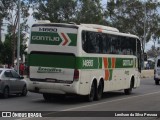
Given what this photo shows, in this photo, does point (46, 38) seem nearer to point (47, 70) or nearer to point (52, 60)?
point (52, 60)

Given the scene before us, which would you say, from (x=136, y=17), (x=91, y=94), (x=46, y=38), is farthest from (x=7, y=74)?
(x=136, y=17)

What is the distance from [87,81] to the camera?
2016 centimetres


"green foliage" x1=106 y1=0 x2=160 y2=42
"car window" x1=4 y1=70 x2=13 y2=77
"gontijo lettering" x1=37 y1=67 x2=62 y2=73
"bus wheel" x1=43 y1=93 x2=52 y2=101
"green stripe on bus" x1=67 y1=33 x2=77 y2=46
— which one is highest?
"green foliage" x1=106 y1=0 x2=160 y2=42

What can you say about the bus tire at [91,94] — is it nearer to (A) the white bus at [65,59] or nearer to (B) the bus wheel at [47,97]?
(A) the white bus at [65,59]

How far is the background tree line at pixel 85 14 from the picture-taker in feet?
146

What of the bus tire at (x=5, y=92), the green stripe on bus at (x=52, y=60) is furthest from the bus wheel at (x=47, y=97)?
the green stripe on bus at (x=52, y=60)

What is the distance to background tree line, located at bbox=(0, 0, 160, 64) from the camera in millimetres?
44362

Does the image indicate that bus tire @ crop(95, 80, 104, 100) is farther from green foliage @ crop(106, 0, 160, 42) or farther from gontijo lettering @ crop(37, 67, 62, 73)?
green foliage @ crop(106, 0, 160, 42)

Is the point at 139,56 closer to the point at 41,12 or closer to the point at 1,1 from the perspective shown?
the point at 1,1

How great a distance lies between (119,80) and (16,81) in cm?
548

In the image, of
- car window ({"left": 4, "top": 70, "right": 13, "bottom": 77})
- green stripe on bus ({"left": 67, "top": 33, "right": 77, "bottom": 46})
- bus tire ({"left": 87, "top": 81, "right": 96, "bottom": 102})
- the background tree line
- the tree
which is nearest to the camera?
green stripe on bus ({"left": 67, "top": 33, "right": 77, "bottom": 46})

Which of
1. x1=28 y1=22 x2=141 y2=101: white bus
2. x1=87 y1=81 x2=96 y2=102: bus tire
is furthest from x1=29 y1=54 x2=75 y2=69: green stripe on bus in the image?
x1=87 y1=81 x2=96 y2=102: bus tire

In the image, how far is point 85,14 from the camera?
5131cm

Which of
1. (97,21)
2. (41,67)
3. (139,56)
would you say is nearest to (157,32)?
(97,21)
